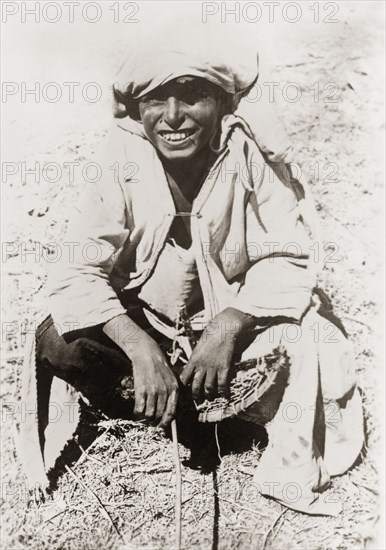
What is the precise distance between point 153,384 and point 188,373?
14cm

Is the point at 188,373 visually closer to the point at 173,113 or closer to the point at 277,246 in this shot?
the point at 277,246

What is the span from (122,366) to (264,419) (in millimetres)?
594

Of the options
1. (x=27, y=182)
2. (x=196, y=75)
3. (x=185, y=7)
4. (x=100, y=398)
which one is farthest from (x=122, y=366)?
(x=185, y=7)

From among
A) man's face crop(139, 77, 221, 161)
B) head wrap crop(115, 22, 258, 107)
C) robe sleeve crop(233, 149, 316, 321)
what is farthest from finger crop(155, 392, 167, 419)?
head wrap crop(115, 22, 258, 107)

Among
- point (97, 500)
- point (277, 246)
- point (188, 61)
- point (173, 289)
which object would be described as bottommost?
point (97, 500)

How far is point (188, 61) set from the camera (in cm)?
298

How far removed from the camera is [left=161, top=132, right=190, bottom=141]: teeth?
119 inches

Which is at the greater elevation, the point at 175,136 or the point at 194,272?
the point at 175,136

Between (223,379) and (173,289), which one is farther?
(173,289)

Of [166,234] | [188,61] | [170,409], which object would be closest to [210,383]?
[170,409]

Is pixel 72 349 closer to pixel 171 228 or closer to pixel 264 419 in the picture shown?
pixel 171 228

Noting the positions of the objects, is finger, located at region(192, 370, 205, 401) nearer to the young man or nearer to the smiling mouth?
the young man

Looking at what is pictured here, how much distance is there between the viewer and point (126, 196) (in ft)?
10.1

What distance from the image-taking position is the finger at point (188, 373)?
2.99 metres
